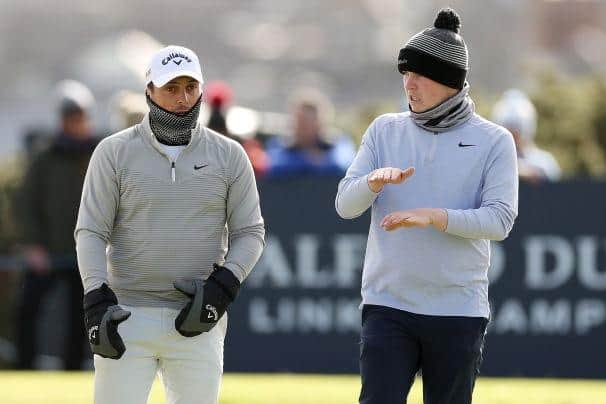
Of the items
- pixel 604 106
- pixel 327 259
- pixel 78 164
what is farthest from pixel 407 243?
pixel 604 106

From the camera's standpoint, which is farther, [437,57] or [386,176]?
[437,57]

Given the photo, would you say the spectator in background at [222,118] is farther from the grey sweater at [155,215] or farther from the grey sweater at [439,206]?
the grey sweater at [439,206]

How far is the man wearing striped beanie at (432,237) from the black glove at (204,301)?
1.92 feet

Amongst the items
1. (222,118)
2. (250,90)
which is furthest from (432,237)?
(250,90)

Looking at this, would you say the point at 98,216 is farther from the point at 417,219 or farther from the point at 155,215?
the point at 417,219

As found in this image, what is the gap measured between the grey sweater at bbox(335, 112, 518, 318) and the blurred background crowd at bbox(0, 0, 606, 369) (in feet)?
16.9

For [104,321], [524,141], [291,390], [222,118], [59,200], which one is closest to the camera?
[104,321]

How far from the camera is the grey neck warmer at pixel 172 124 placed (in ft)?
22.3

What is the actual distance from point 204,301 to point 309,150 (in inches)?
268

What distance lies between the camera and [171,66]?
22.1ft

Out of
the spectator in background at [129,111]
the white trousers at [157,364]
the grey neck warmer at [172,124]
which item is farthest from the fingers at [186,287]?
the spectator in background at [129,111]

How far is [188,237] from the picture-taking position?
6824mm

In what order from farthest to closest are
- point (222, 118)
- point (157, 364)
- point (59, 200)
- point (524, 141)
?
point (59, 200) < point (524, 141) < point (222, 118) < point (157, 364)

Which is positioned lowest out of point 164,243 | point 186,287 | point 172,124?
point 186,287
